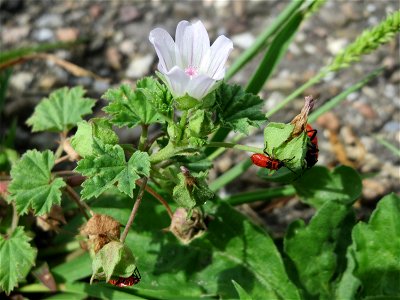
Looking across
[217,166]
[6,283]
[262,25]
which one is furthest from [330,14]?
[6,283]

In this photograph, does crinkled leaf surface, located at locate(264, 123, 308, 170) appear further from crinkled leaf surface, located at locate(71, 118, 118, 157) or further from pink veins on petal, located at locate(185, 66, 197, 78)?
crinkled leaf surface, located at locate(71, 118, 118, 157)

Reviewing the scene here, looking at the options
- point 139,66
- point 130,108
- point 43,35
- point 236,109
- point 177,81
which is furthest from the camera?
point 43,35

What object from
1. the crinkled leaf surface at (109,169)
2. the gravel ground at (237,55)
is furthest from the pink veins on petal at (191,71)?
the gravel ground at (237,55)

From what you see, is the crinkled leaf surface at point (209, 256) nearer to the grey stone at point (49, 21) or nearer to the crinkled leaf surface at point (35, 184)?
the crinkled leaf surface at point (35, 184)

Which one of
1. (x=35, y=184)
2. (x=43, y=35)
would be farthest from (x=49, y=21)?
(x=35, y=184)

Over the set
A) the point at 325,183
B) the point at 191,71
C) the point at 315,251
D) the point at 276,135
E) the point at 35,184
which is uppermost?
the point at 191,71

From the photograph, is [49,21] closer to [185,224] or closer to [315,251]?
[185,224]
